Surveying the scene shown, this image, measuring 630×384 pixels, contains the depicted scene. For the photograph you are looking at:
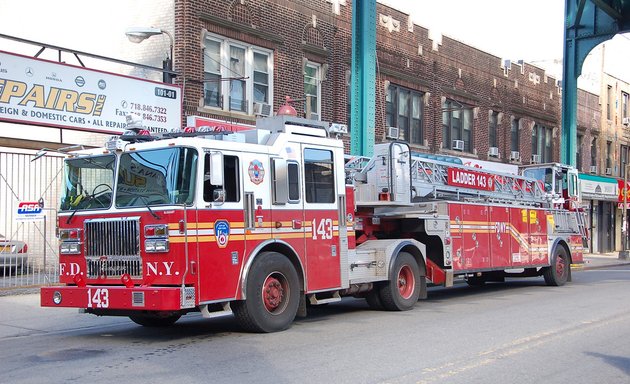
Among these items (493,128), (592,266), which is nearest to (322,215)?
(592,266)

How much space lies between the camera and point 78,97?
1600 centimetres

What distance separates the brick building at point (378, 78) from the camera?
18.7 metres

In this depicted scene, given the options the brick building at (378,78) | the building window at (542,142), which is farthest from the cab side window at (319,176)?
the building window at (542,142)

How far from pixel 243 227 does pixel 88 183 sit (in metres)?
2.21

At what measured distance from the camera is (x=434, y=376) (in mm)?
7129

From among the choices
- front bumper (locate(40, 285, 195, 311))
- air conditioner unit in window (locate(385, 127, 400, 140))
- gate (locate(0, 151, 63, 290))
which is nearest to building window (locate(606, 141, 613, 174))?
air conditioner unit in window (locate(385, 127, 400, 140))

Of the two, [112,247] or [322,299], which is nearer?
[112,247]

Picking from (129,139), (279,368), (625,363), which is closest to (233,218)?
(129,139)

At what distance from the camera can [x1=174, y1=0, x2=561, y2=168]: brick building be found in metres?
18.7

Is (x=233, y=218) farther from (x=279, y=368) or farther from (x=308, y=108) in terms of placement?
A: (x=308, y=108)

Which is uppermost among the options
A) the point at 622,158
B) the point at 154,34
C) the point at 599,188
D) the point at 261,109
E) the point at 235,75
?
the point at 154,34

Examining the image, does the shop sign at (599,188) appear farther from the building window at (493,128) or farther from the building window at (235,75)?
the building window at (235,75)

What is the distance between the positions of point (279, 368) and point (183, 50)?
11.9 metres

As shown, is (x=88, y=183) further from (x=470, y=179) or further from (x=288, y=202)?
(x=470, y=179)
